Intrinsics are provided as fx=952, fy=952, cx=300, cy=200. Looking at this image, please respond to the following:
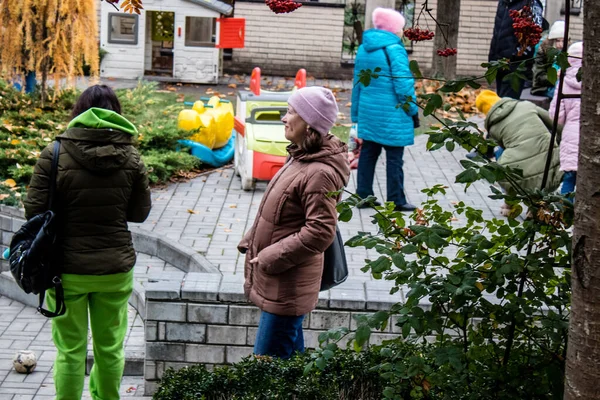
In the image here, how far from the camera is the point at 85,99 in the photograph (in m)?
4.87

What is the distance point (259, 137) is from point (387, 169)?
5.01 feet

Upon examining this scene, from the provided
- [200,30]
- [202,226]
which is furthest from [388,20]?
[200,30]

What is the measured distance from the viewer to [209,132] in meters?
11.5

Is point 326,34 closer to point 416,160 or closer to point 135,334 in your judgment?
point 416,160

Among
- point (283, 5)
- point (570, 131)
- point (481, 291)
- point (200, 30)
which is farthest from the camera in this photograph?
point (200, 30)

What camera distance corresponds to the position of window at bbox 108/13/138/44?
19328 mm

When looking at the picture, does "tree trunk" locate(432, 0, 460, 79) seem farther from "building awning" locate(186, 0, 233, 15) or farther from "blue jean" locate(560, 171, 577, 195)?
"blue jean" locate(560, 171, 577, 195)

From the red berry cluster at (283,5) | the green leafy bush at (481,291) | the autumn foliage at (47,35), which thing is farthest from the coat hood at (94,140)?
the autumn foliage at (47,35)

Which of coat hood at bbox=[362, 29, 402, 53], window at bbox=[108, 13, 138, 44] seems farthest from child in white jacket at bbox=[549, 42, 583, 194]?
window at bbox=[108, 13, 138, 44]

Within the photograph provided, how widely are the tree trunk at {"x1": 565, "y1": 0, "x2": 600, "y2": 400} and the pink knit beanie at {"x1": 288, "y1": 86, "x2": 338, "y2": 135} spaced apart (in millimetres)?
1999

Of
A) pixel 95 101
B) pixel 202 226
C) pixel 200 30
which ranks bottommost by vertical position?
pixel 202 226

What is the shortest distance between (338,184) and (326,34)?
17.1 m

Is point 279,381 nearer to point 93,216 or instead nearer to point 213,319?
point 93,216

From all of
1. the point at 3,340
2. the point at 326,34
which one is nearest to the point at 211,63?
the point at 326,34
